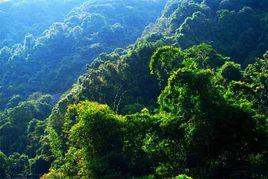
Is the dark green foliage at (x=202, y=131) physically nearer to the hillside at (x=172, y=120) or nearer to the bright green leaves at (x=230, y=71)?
the hillside at (x=172, y=120)

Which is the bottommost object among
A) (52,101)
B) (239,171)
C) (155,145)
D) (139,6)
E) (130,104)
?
(239,171)

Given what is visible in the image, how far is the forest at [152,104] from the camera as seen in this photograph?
24094 millimetres

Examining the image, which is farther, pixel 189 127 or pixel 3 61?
pixel 3 61

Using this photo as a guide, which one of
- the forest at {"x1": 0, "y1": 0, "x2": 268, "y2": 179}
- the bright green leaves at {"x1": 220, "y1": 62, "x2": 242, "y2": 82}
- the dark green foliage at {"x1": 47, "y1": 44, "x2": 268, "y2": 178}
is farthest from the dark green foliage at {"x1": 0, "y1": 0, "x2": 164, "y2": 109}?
the dark green foliage at {"x1": 47, "y1": 44, "x2": 268, "y2": 178}

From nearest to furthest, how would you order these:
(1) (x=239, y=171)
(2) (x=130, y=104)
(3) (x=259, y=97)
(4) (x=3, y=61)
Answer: (1) (x=239, y=171)
(3) (x=259, y=97)
(2) (x=130, y=104)
(4) (x=3, y=61)

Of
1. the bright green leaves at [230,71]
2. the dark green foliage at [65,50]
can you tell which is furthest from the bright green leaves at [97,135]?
the dark green foliage at [65,50]

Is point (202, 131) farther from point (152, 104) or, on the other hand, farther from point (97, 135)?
point (152, 104)

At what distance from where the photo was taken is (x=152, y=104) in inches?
1732

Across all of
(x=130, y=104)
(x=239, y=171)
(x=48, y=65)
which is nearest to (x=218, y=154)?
(x=239, y=171)

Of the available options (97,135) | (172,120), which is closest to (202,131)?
→ (172,120)

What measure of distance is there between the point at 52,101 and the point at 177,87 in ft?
189

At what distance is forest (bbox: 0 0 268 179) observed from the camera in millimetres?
24094

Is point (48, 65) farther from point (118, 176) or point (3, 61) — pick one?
point (118, 176)

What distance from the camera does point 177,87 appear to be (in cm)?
2441
